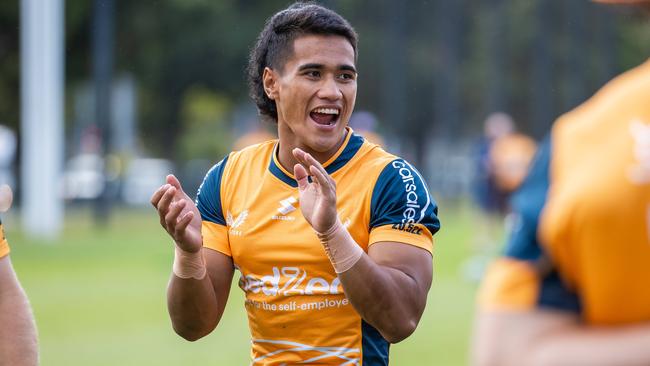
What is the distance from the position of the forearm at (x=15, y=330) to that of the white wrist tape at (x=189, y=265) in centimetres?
51

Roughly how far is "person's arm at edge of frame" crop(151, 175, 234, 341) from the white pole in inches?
766

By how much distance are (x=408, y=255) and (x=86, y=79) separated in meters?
42.8

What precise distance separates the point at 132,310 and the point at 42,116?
10813mm

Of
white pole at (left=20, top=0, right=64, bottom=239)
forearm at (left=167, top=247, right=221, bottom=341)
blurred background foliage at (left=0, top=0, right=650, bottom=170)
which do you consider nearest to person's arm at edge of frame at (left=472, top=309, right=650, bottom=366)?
forearm at (left=167, top=247, right=221, bottom=341)

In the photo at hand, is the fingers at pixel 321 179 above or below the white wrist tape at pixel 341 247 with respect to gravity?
above

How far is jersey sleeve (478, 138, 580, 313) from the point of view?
2.13 metres

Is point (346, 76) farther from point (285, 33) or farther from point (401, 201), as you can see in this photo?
point (401, 201)

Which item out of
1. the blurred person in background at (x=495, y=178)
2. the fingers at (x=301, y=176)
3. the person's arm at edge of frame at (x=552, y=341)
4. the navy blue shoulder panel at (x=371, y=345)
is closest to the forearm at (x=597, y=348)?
the person's arm at edge of frame at (x=552, y=341)

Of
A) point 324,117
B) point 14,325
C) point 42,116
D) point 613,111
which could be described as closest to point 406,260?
point 324,117

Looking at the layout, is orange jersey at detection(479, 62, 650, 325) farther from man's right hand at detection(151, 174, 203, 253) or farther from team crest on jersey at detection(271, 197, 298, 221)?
team crest on jersey at detection(271, 197, 298, 221)

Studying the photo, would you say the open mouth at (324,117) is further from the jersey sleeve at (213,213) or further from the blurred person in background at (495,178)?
the blurred person in background at (495,178)

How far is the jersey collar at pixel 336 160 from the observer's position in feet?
13.8

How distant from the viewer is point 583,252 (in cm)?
202

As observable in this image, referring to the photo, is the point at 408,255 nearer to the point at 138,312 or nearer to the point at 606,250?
the point at 606,250
